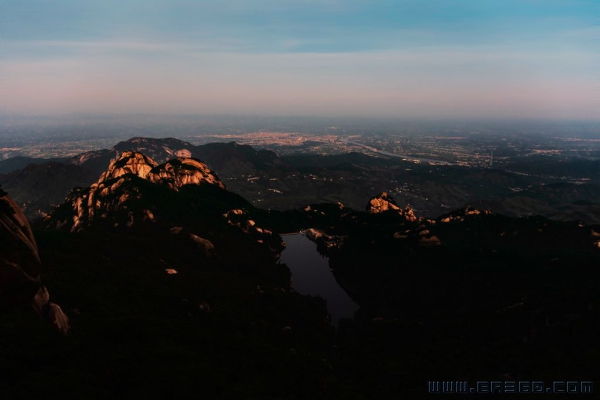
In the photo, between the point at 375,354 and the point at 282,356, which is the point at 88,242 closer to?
the point at 282,356

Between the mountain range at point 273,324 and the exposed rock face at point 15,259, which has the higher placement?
the exposed rock face at point 15,259

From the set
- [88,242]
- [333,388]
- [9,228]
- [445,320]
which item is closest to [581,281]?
[445,320]

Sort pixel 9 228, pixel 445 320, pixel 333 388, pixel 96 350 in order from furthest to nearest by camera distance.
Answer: pixel 445 320 → pixel 333 388 → pixel 96 350 → pixel 9 228

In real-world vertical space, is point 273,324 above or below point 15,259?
below

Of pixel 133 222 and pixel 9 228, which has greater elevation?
pixel 9 228

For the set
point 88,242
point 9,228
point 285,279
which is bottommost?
point 285,279

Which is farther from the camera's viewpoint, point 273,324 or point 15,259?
point 273,324

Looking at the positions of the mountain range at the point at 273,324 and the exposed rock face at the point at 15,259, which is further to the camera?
the mountain range at the point at 273,324

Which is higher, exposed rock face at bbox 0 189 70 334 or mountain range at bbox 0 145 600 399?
exposed rock face at bbox 0 189 70 334
